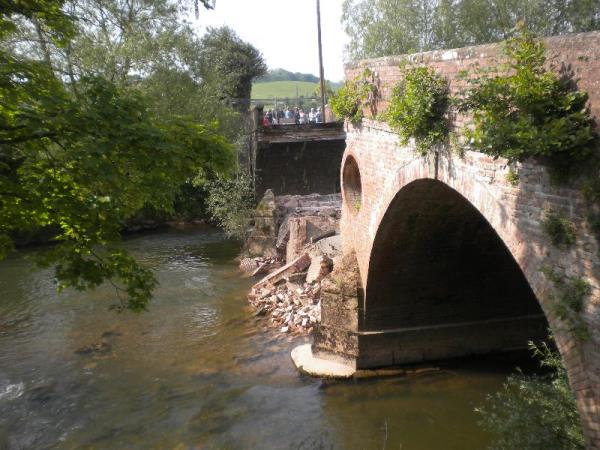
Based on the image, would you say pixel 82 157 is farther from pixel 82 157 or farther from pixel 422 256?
pixel 422 256

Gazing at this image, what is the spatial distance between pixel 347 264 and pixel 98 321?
727 centimetres

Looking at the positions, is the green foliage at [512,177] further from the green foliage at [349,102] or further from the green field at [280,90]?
the green field at [280,90]

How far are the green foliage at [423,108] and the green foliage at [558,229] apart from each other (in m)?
2.24

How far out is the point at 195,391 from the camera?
10.7m

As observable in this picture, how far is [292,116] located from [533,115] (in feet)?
88.5

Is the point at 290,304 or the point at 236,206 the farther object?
the point at 236,206

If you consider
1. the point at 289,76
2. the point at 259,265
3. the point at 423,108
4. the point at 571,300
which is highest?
the point at 289,76

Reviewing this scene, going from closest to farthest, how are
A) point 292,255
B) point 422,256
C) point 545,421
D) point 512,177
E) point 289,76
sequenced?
1. point 512,177
2. point 545,421
3. point 422,256
4. point 292,255
5. point 289,76

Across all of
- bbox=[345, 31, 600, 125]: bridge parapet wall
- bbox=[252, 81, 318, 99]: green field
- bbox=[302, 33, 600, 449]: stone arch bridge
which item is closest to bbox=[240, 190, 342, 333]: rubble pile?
bbox=[302, 33, 600, 449]: stone arch bridge

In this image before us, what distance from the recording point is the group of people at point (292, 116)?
27902 millimetres

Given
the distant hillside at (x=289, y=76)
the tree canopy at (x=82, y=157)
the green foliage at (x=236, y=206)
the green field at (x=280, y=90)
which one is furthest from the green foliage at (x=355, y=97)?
the distant hillside at (x=289, y=76)

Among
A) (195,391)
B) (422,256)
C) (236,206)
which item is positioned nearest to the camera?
(422,256)

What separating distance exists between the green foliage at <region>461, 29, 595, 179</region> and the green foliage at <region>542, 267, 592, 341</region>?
0.89 metres

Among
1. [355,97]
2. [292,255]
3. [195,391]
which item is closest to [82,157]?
[355,97]
